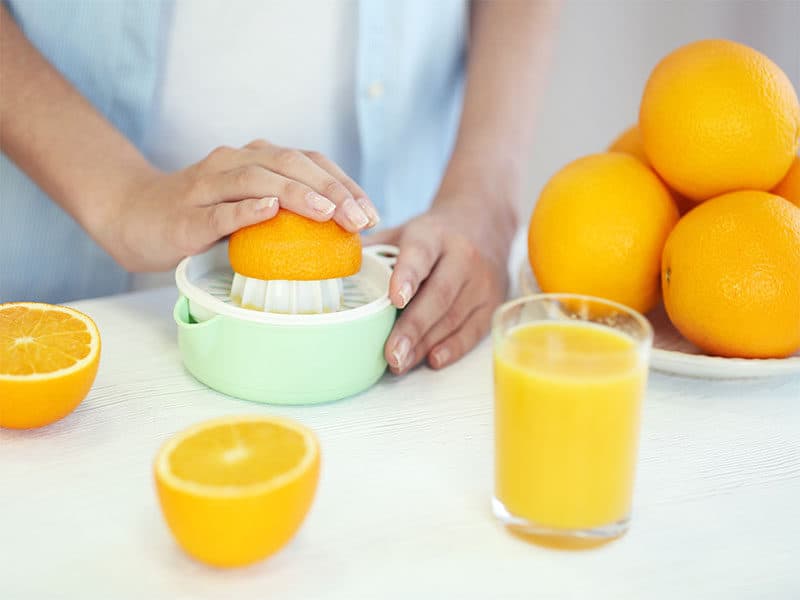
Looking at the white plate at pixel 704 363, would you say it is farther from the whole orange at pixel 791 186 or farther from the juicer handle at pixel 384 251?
the juicer handle at pixel 384 251

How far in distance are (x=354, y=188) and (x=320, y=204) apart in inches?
2.6

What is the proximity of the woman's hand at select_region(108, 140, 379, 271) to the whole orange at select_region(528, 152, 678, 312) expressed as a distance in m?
0.20

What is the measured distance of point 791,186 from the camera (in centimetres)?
90

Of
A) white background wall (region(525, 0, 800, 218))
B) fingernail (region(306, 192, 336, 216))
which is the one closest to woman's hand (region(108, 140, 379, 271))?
fingernail (region(306, 192, 336, 216))

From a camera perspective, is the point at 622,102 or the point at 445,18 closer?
the point at 445,18

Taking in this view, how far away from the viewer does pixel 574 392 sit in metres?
0.60

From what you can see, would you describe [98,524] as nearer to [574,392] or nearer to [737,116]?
[574,392]

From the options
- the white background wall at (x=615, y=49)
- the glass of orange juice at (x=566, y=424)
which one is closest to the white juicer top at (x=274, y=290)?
the glass of orange juice at (x=566, y=424)

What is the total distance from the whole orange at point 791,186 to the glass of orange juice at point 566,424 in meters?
0.34

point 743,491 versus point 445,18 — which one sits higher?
point 445,18

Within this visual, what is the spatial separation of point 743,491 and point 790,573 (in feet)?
0.35

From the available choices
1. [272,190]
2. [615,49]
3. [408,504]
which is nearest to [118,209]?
[272,190]

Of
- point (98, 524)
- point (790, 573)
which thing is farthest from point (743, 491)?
point (98, 524)

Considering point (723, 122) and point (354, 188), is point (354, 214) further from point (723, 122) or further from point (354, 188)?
point (723, 122)
